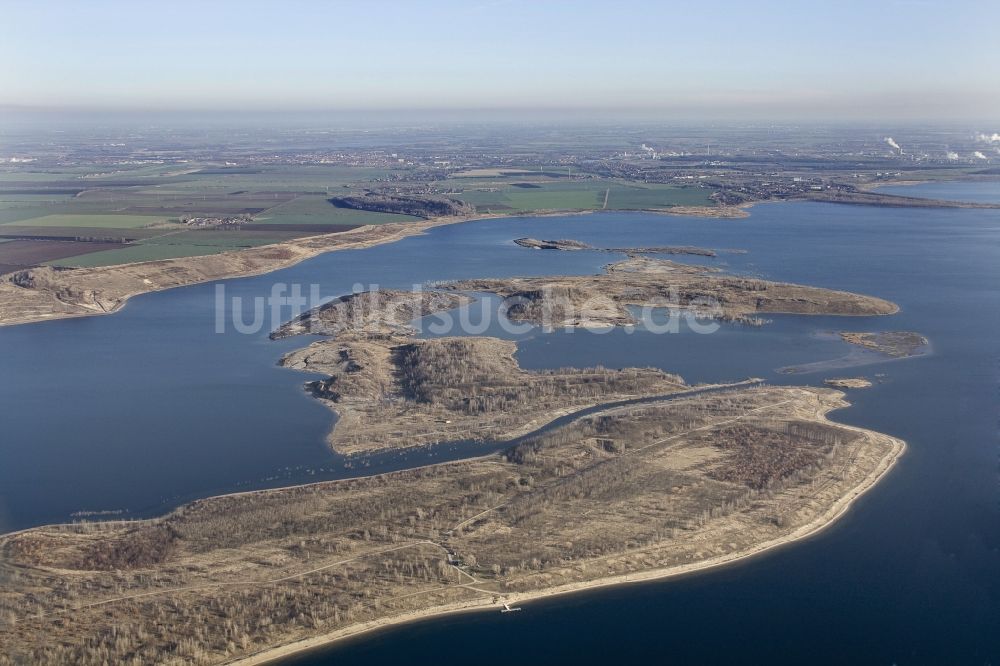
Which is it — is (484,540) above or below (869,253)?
below

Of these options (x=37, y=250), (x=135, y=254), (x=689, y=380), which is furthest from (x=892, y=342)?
(x=37, y=250)

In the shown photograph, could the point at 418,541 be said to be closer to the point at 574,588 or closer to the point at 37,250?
the point at 574,588

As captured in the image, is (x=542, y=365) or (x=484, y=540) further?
(x=542, y=365)

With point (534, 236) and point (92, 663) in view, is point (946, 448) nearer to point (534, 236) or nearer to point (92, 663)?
point (92, 663)

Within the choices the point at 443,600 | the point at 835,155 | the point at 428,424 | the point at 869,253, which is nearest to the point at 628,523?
the point at 443,600

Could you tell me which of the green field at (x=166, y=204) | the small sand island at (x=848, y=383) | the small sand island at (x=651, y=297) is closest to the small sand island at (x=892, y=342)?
the small sand island at (x=651, y=297)

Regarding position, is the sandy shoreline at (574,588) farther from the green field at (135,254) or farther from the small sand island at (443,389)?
the green field at (135,254)
